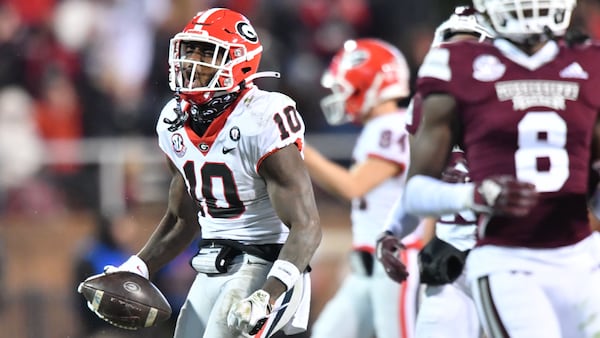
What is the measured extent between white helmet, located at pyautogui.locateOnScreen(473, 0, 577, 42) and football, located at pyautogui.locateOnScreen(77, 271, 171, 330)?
61.4 inches

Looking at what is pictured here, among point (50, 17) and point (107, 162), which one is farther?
point (50, 17)

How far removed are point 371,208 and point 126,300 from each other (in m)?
2.01

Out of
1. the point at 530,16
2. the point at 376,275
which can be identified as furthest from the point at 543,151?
the point at 376,275

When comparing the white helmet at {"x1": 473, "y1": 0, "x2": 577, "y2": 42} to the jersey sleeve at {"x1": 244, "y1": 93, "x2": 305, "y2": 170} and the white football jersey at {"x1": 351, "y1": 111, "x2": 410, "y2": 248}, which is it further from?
the white football jersey at {"x1": 351, "y1": 111, "x2": 410, "y2": 248}

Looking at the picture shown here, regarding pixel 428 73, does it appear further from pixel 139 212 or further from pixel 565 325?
pixel 139 212

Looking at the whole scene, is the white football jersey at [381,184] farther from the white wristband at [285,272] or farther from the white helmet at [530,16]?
the white helmet at [530,16]

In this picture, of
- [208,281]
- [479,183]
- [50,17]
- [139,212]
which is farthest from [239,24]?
[50,17]

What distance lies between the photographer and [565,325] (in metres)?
3.68

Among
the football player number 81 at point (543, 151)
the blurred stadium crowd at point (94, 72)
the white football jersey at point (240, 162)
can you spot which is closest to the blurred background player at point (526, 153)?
the football player number 81 at point (543, 151)

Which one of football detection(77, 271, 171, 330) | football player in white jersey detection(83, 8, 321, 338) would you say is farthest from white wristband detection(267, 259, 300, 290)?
football detection(77, 271, 171, 330)

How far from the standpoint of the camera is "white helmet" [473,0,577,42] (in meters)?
3.74

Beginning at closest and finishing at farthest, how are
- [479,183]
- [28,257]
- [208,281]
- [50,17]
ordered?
[479,183]
[208,281]
[28,257]
[50,17]

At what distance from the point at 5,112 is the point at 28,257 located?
1163 mm

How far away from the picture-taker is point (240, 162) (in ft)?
14.3
